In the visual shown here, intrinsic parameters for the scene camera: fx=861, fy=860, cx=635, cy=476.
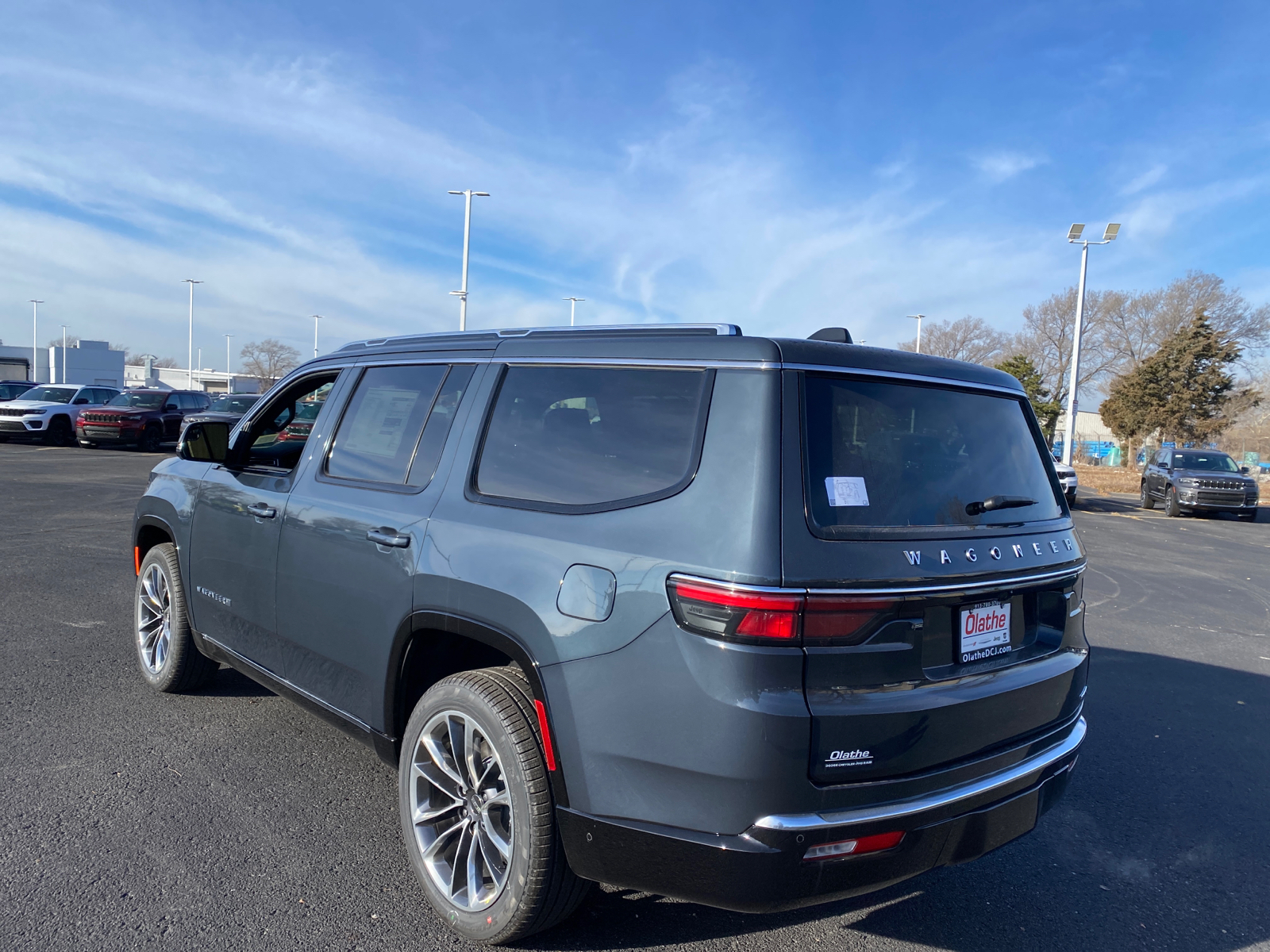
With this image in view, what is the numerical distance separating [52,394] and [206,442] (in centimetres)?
2577

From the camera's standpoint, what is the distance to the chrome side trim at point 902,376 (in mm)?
2414

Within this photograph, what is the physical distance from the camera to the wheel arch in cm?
275

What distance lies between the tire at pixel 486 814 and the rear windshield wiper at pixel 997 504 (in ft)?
4.84

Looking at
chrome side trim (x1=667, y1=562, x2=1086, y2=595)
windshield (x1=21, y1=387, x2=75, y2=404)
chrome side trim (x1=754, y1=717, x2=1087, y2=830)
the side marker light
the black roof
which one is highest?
the black roof

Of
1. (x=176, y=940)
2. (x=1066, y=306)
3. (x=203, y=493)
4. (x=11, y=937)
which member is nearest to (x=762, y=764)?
(x=176, y=940)

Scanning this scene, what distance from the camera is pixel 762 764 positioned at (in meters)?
2.11

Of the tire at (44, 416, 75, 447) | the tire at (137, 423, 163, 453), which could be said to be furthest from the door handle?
the tire at (44, 416, 75, 447)

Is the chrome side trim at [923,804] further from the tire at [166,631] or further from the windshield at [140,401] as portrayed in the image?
the windshield at [140,401]

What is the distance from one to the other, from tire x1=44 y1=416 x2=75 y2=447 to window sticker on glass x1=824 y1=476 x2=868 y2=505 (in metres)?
27.3

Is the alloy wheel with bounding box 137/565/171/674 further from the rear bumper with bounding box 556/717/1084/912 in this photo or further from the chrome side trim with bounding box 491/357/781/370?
the rear bumper with bounding box 556/717/1084/912

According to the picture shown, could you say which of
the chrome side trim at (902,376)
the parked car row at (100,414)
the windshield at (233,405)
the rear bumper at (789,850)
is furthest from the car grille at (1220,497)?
the windshield at (233,405)

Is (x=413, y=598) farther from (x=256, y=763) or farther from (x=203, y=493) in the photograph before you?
(x=203, y=493)

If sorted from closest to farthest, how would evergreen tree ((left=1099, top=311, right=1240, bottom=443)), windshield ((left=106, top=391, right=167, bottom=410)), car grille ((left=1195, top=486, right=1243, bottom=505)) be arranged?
car grille ((left=1195, top=486, right=1243, bottom=505)) < windshield ((left=106, top=391, right=167, bottom=410)) < evergreen tree ((left=1099, top=311, right=1240, bottom=443))

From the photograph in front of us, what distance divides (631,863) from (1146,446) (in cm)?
4440
